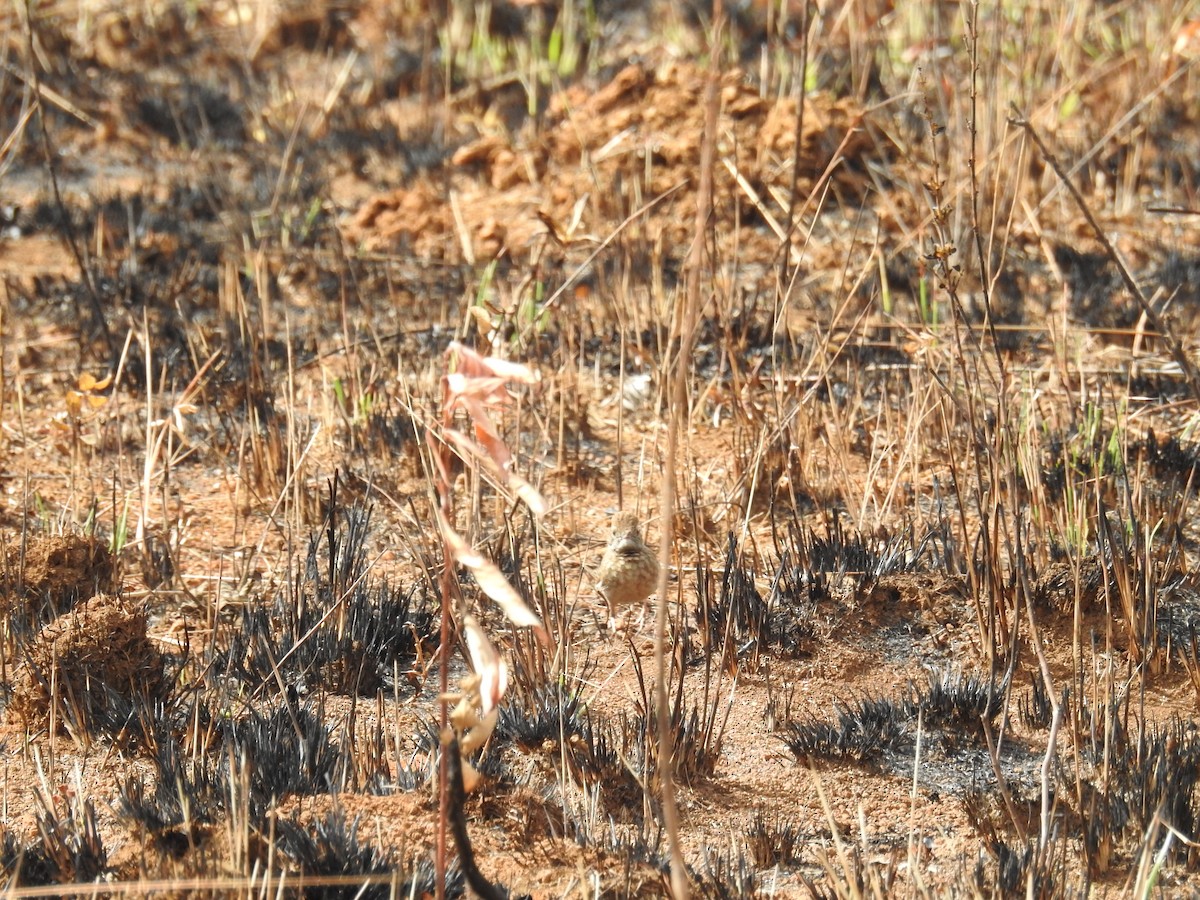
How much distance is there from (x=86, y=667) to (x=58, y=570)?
48cm

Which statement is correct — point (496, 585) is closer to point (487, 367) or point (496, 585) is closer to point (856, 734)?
point (487, 367)

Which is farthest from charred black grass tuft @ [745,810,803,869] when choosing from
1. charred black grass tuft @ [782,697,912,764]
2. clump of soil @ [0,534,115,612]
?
clump of soil @ [0,534,115,612]

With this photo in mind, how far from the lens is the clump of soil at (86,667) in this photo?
2826 mm

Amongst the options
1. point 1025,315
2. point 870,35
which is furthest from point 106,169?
point 1025,315

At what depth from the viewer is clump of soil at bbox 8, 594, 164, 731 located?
9.27ft

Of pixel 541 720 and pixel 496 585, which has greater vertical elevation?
pixel 496 585

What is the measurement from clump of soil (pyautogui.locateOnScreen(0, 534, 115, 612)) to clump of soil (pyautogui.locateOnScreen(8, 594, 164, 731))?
275 millimetres

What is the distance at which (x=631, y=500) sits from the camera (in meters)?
3.96

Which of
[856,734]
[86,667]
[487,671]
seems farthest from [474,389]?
[86,667]

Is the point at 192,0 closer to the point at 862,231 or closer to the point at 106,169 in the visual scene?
the point at 106,169

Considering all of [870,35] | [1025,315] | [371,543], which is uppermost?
[870,35]

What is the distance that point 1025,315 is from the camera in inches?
207

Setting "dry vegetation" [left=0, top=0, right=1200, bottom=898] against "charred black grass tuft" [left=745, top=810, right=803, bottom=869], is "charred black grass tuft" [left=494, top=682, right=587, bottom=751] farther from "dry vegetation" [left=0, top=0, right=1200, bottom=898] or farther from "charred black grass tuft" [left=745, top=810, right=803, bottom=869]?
"charred black grass tuft" [left=745, top=810, right=803, bottom=869]

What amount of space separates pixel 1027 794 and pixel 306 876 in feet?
4.61
